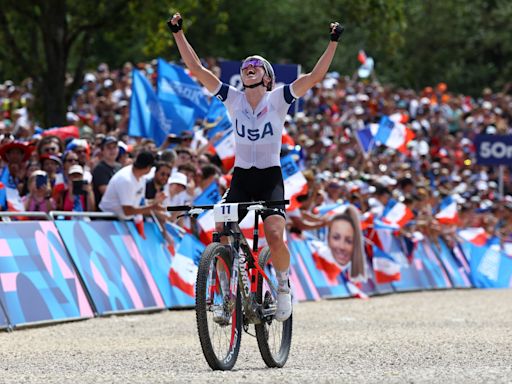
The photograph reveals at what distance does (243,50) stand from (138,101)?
34.0 m

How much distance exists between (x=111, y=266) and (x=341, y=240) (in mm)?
5966

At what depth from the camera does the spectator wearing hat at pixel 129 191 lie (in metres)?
15.8

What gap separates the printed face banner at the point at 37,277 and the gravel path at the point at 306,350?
188 millimetres

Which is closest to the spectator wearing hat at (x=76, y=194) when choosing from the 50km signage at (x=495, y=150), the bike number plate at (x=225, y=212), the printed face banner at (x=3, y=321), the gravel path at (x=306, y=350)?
the gravel path at (x=306, y=350)

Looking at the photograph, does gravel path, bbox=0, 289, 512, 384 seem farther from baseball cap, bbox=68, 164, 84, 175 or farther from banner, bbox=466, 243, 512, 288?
banner, bbox=466, 243, 512, 288

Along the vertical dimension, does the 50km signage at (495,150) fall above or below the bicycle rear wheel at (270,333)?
above

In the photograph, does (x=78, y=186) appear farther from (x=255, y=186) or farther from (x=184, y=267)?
(x=255, y=186)

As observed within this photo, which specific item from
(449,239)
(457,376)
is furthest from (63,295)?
(449,239)

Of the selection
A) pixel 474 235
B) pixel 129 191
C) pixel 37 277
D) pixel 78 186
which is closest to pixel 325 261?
pixel 129 191

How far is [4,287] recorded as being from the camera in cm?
1339

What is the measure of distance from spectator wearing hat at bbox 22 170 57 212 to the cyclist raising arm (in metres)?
5.01

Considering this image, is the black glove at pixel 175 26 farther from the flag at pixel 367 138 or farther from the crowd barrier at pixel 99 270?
the flag at pixel 367 138

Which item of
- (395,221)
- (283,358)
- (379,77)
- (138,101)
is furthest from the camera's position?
(379,77)

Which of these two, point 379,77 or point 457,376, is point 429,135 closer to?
point 379,77
